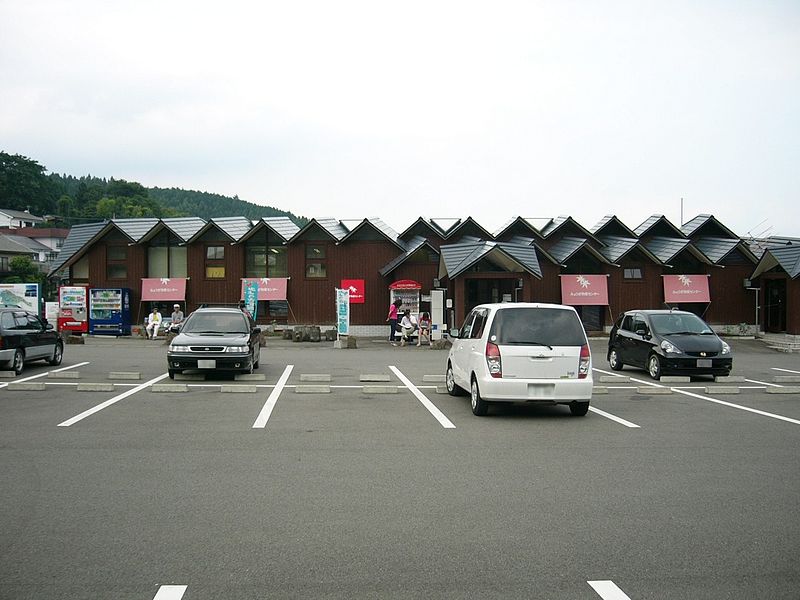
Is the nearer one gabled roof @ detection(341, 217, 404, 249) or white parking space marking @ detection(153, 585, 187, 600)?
white parking space marking @ detection(153, 585, 187, 600)

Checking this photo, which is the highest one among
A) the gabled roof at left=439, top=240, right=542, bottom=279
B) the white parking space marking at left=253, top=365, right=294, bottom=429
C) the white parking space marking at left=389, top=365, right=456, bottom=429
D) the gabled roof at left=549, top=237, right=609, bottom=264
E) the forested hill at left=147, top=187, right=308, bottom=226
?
the forested hill at left=147, top=187, right=308, bottom=226

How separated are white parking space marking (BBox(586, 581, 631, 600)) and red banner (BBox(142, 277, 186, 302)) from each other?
1276 inches

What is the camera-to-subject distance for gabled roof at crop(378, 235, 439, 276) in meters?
33.1

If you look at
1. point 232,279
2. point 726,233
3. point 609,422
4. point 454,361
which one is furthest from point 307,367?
point 726,233

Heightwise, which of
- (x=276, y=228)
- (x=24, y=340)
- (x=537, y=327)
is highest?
(x=276, y=228)

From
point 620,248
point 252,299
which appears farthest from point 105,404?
point 620,248

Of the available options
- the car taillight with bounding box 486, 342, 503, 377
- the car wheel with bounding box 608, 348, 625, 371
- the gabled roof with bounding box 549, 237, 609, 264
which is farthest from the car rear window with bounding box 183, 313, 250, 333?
the gabled roof with bounding box 549, 237, 609, 264

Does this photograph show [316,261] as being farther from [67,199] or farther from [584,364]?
[67,199]

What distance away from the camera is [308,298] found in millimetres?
34250

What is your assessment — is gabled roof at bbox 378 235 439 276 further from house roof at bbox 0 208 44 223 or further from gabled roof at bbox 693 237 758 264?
house roof at bbox 0 208 44 223

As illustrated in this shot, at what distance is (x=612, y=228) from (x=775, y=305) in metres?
8.61

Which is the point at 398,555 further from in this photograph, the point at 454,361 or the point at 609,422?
the point at 454,361

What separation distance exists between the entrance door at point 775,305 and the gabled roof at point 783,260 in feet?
3.11

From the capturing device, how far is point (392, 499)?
6.30 m
